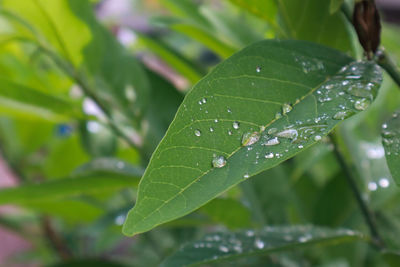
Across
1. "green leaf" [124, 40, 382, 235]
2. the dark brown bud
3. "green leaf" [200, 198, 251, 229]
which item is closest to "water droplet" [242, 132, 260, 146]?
"green leaf" [124, 40, 382, 235]

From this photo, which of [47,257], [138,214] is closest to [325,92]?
[138,214]

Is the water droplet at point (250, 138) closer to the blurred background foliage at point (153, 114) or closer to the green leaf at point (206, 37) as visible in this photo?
the blurred background foliage at point (153, 114)

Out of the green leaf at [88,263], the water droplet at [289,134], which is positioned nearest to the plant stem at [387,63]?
the water droplet at [289,134]

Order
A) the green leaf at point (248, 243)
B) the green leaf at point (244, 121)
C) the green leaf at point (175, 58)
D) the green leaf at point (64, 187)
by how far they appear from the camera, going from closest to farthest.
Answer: the green leaf at point (244, 121) → the green leaf at point (248, 243) → the green leaf at point (64, 187) → the green leaf at point (175, 58)

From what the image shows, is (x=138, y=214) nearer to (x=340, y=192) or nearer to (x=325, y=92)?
(x=325, y=92)

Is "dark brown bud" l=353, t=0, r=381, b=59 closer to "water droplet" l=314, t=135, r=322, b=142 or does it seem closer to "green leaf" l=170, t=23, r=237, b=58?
"water droplet" l=314, t=135, r=322, b=142

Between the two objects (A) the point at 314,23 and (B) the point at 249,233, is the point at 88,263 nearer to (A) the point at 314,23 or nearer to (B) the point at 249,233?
(B) the point at 249,233

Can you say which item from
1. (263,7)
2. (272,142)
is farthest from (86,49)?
(272,142)
